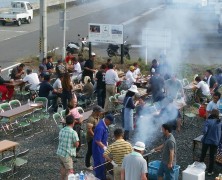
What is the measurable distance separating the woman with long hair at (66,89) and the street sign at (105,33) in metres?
6.89

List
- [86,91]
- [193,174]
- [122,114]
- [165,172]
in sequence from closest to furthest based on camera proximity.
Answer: [165,172]
[193,174]
[122,114]
[86,91]

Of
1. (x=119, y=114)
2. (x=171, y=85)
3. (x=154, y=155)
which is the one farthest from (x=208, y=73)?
(x=154, y=155)

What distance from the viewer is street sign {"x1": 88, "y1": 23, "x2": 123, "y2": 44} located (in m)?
20.9

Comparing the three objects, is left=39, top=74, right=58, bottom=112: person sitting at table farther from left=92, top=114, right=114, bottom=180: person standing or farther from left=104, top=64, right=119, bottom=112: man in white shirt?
left=92, top=114, right=114, bottom=180: person standing

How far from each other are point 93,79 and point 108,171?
24.7 feet

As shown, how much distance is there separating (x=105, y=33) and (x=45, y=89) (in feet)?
22.1

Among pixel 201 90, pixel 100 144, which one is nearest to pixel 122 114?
pixel 100 144

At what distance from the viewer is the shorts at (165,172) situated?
30.5 feet

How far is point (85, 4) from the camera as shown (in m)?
42.6

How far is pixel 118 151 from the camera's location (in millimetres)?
9094

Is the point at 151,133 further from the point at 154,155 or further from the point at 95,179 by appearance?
the point at 95,179

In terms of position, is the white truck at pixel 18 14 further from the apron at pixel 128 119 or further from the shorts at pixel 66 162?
the shorts at pixel 66 162

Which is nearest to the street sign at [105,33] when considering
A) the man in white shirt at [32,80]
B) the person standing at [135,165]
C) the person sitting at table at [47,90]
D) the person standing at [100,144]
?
the man in white shirt at [32,80]

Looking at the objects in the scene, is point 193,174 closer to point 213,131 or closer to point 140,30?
point 213,131
